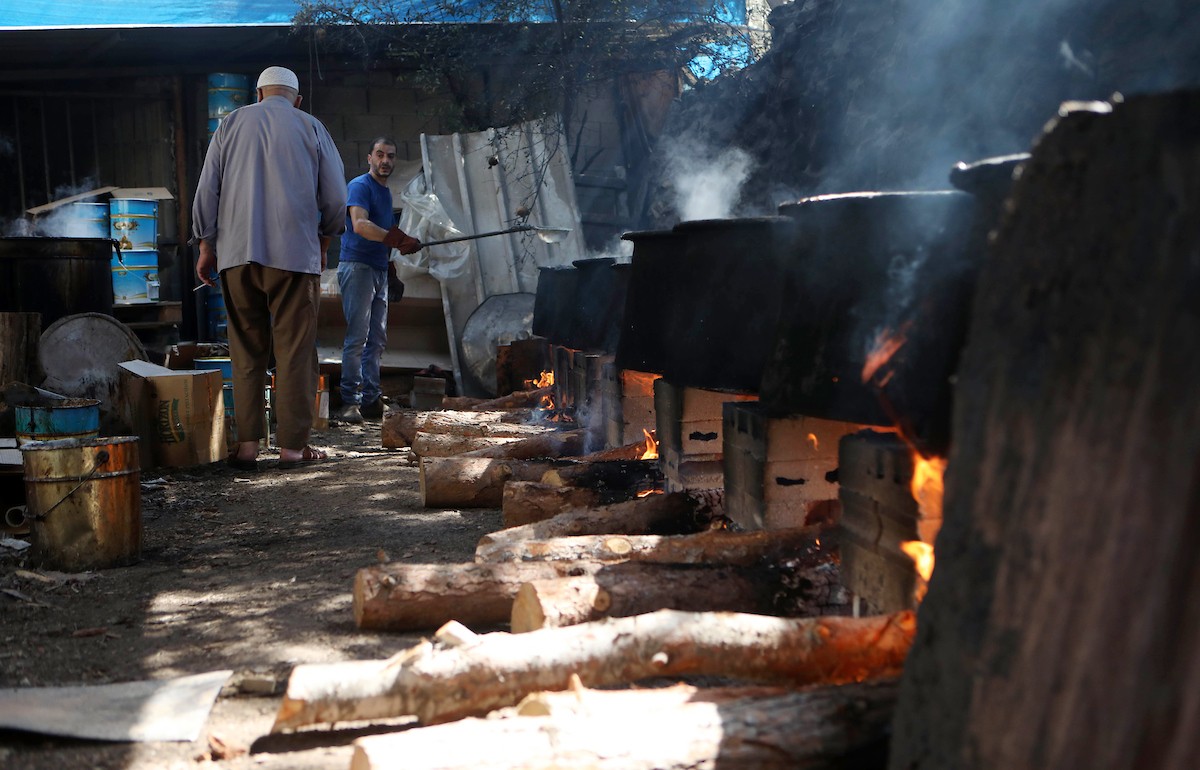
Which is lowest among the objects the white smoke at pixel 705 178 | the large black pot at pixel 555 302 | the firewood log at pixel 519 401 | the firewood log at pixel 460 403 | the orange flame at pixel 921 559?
the firewood log at pixel 460 403

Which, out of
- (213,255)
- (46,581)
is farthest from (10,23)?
(46,581)

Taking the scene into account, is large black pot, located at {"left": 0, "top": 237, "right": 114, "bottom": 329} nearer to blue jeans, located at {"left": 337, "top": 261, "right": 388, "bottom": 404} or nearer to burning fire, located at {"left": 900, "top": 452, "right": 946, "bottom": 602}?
blue jeans, located at {"left": 337, "top": 261, "right": 388, "bottom": 404}

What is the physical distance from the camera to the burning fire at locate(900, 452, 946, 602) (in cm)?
233

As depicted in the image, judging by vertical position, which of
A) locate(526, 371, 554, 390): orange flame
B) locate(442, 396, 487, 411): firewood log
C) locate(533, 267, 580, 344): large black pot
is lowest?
locate(442, 396, 487, 411): firewood log

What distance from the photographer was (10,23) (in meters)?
8.70

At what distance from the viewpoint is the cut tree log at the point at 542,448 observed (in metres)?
5.28

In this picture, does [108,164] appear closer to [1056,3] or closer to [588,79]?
[588,79]

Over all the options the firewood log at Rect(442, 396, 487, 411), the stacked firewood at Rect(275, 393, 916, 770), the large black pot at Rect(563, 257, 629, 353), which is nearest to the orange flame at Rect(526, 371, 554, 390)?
the firewood log at Rect(442, 396, 487, 411)

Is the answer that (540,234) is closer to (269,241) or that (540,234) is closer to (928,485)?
(269,241)

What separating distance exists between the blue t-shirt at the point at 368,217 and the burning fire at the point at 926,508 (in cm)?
618

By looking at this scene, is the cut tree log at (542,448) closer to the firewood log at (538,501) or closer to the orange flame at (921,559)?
the firewood log at (538,501)

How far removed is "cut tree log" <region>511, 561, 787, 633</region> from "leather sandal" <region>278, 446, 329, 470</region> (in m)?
3.59

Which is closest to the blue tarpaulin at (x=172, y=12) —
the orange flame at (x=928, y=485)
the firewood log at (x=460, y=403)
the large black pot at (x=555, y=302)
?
the large black pot at (x=555, y=302)

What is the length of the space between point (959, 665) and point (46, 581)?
322 cm
